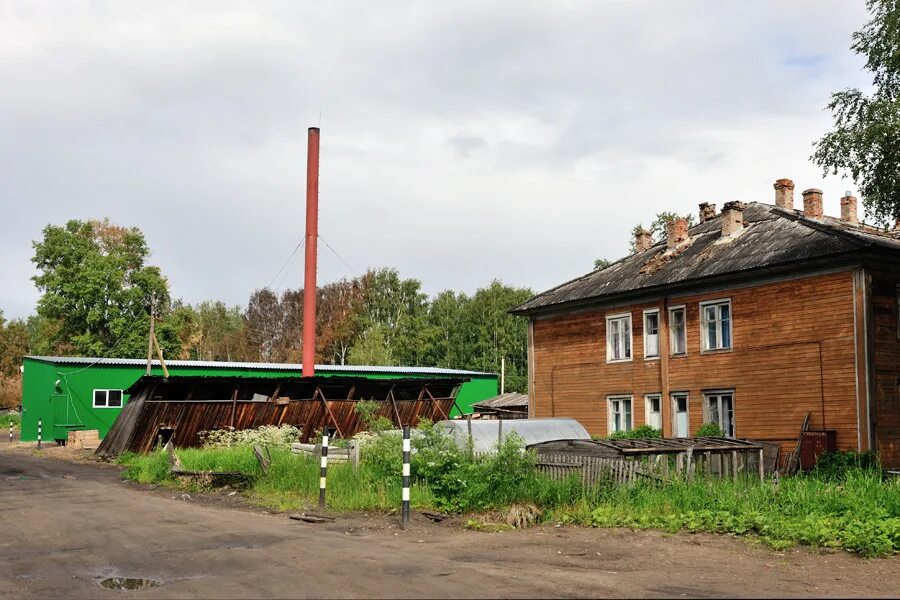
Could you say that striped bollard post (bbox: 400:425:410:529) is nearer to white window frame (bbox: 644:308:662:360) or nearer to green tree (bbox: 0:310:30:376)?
white window frame (bbox: 644:308:662:360)

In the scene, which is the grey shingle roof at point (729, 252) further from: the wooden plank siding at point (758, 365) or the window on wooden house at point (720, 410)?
the window on wooden house at point (720, 410)

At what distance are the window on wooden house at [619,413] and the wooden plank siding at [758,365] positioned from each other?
0.83ft

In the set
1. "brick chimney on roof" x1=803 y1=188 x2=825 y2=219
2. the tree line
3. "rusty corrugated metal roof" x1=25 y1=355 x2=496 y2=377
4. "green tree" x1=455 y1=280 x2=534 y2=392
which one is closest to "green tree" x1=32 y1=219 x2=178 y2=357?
the tree line

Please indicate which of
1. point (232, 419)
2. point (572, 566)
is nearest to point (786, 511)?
point (572, 566)

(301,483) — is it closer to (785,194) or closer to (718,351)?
(718,351)

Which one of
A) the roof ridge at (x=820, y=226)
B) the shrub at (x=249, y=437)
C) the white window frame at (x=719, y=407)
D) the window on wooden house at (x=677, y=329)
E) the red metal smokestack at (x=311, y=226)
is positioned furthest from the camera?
the red metal smokestack at (x=311, y=226)

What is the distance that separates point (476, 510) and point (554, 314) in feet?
67.1

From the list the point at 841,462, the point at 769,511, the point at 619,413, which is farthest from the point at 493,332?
the point at 769,511

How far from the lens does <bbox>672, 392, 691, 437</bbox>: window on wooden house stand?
28.1m

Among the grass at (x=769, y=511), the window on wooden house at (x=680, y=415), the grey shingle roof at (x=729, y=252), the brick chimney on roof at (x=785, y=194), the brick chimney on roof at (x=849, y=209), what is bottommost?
the grass at (x=769, y=511)

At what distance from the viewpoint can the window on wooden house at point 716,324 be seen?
27125mm

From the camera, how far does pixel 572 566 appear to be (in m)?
9.53

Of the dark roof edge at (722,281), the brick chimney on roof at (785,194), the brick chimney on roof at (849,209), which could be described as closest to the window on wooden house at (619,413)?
the dark roof edge at (722,281)

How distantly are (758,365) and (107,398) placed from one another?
3003cm
